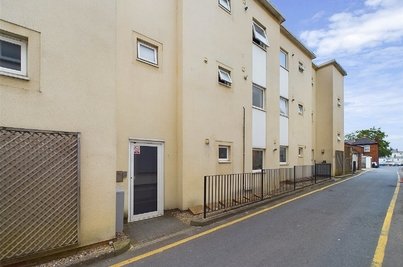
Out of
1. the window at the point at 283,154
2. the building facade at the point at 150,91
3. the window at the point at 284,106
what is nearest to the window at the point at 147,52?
the building facade at the point at 150,91

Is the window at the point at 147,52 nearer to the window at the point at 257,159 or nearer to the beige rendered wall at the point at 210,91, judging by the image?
the beige rendered wall at the point at 210,91

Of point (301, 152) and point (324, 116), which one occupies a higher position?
point (324, 116)

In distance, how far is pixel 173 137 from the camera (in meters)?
9.04

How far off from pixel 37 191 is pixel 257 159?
10.4 metres

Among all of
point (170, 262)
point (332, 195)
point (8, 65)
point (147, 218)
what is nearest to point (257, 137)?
point (332, 195)

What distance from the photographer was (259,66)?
1389cm

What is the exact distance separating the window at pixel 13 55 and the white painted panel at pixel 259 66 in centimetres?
1007

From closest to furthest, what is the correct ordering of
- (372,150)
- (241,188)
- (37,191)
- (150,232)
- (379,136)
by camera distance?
(37,191) < (150,232) < (241,188) < (372,150) < (379,136)

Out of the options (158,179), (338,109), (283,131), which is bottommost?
(158,179)

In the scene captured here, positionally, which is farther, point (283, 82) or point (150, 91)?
point (283, 82)

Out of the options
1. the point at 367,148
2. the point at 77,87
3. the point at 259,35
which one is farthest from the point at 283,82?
the point at 367,148

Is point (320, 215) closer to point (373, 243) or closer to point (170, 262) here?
point (373, 243)

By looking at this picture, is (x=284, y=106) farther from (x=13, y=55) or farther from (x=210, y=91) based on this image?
(x=13, y=55)

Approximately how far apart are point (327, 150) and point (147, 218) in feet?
64.7
